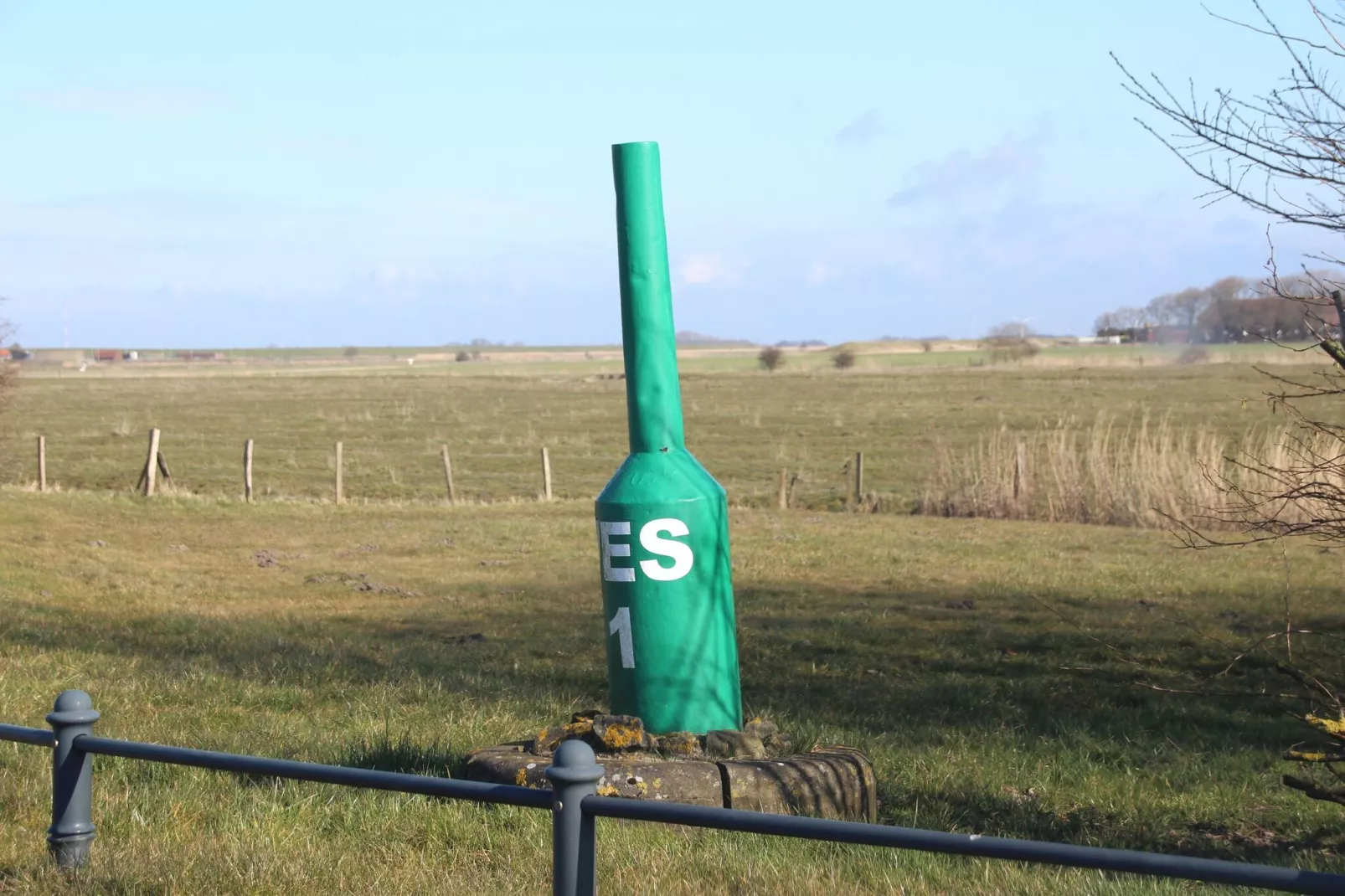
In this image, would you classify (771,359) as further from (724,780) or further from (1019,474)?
(724,780)

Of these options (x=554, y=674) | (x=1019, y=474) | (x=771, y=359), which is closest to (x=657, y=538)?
(x=554, y=674)

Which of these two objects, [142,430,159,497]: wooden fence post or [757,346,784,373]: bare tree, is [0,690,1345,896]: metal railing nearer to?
[142,430,159,497]: wooden fence post

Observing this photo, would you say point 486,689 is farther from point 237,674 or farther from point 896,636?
point 896,636

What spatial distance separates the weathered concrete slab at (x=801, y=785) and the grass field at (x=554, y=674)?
7.8 inches

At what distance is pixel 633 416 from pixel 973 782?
2699 millimetres

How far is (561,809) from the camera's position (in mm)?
3352

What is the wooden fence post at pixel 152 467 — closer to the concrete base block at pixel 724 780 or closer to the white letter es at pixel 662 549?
the white letter es at pixel 662 549

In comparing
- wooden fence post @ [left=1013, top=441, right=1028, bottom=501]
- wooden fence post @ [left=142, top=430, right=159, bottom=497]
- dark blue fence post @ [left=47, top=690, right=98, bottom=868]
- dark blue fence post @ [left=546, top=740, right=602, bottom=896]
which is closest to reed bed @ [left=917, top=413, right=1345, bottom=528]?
wooden fence post @ [left=1013, top=441, right=1028, bottom=501]

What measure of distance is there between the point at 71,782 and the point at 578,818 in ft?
6.63

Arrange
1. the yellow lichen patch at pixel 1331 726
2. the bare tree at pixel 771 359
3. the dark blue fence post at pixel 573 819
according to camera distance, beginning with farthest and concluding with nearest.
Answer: the bare tree at pixel 771 359, the yellow lichen patch at pixel 1331 726, the dark blue fence post at pixel 573 819

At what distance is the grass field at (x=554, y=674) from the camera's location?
16.6ft

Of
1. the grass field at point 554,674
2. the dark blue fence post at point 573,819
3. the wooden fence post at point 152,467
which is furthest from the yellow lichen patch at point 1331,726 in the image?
the wooden fence post at point 152,467

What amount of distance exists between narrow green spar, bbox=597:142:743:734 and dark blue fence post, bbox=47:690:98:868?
2461 millimetres

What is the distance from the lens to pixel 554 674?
11.0 meters
